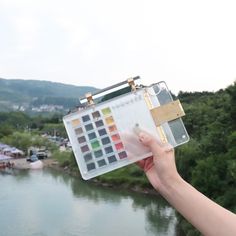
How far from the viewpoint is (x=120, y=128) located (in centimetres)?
111

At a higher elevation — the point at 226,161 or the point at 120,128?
the point at 226,161

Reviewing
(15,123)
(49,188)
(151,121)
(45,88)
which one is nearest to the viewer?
(151,121)

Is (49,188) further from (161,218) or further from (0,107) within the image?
(0,107)

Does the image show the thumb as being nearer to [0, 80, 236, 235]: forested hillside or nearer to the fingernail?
the fingernail

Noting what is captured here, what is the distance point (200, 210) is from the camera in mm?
823

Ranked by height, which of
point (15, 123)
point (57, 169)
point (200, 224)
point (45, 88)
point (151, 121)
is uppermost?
point (45, 88)

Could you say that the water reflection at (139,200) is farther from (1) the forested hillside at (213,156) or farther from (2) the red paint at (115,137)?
(2) the red paint at (115,137)

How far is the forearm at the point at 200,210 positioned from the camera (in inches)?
31.5

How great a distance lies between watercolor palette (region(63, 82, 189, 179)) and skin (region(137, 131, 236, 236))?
131 millimetres

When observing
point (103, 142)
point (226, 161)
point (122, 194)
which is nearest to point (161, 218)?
point (226, 161)

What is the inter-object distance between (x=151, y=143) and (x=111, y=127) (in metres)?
0.19

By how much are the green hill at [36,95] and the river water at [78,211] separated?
60.4 metres

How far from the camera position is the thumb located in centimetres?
92

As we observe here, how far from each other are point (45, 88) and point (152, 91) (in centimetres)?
11178
